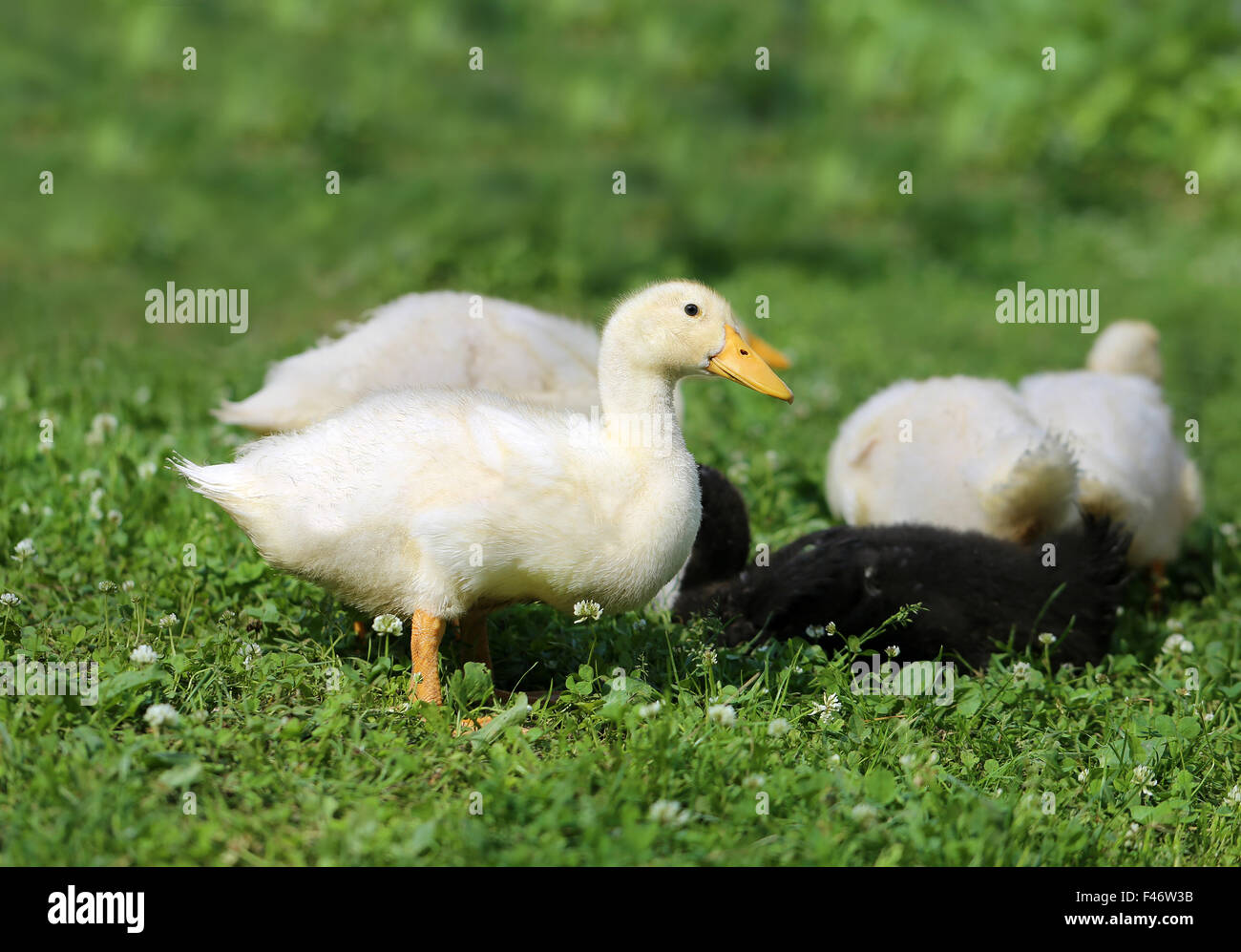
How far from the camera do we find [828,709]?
367 centimetres

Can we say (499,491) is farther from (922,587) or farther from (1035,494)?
(1035,494)

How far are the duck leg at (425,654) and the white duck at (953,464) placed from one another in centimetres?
240

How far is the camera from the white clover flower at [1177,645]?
15.5ft

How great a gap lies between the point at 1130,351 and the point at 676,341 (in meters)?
3.94

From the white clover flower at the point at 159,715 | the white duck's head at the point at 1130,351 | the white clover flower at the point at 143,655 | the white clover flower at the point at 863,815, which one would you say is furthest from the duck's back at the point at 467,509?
the white duck's head at the point at 1130,351

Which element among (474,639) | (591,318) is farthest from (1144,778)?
(591,318)

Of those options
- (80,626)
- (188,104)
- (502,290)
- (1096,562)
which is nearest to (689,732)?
(80,626)

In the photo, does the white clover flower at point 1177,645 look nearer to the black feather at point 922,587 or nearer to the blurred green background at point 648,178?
the black feather at point 922,587

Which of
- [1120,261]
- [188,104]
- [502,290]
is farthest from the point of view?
[1120,261]

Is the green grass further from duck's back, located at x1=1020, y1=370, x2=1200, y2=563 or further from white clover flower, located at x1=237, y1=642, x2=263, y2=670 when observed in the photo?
duck's back, located at x1=1020, y1=370, x2=1200, y2=563

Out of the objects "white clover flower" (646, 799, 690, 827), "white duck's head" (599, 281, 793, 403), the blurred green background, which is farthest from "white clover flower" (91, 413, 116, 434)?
"white clover flower" (646, 799, 690, 827)
